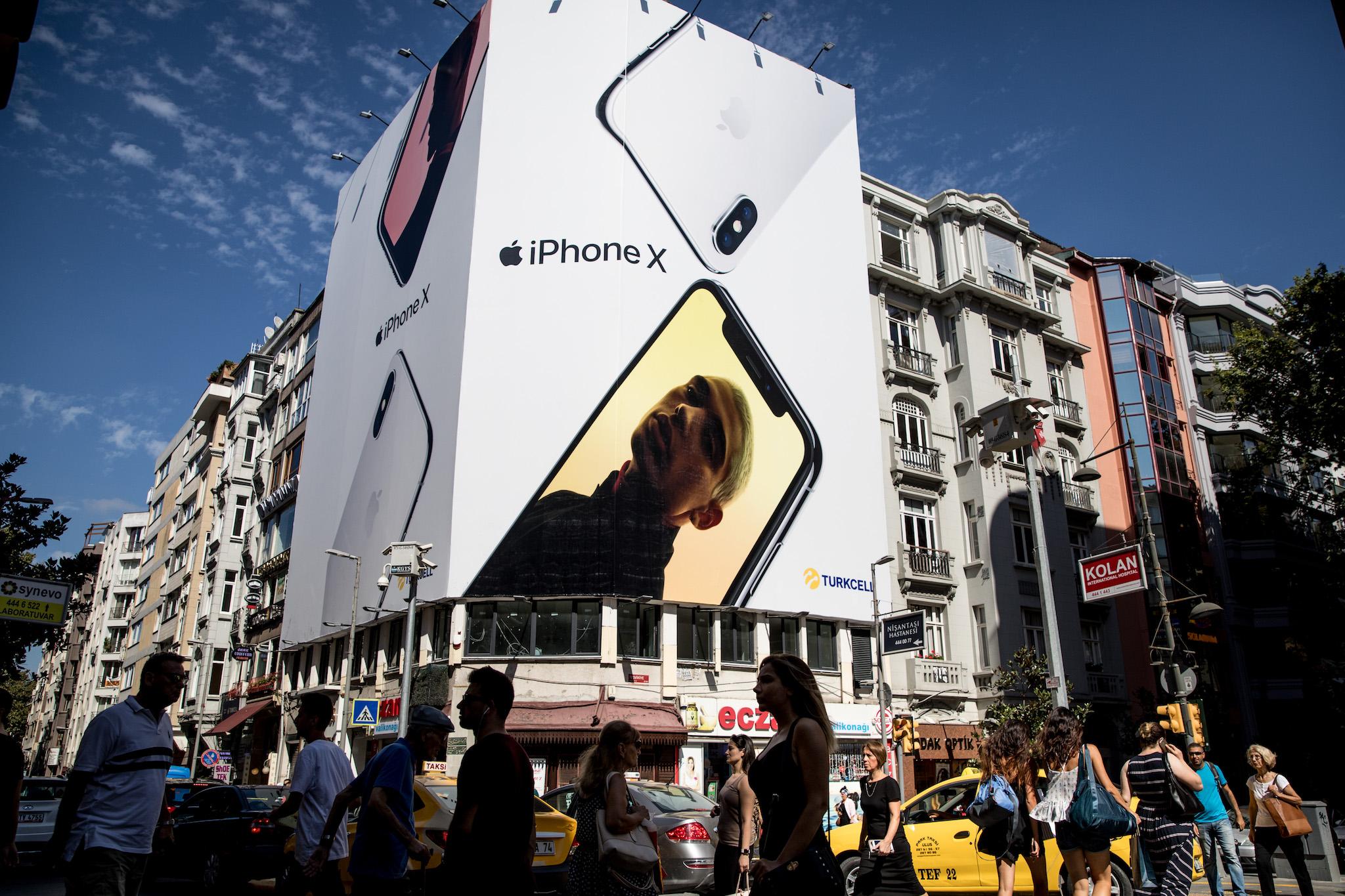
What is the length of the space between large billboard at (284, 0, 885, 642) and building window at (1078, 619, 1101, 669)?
31.0 ft

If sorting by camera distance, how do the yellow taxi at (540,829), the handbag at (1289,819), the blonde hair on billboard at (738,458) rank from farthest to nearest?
the blonde hair on billboard at (738,458), the yellow taxi at (540,829), the handbag at (1289,819)

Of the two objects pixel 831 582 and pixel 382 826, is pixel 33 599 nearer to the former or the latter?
pixel 382 826

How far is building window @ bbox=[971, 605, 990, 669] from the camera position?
31312 millimetres

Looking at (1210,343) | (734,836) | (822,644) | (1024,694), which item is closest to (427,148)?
(822,644)

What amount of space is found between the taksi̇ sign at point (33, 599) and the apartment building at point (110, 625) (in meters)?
59.4

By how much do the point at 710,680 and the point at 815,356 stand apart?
1115 centimetres

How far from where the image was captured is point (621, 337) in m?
28.5

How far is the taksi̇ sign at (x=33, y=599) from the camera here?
16.0 metres

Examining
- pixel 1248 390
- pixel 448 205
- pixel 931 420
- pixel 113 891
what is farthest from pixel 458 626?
pixel 1248 390

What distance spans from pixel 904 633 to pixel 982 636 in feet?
30.3

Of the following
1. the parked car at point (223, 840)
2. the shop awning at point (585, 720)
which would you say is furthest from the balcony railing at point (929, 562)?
the parked car at point (223, 840)

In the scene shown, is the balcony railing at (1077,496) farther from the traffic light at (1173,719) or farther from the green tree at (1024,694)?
the traffic light at (1173,719)

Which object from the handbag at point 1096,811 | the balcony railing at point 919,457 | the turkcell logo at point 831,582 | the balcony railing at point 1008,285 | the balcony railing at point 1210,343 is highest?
the balcony railing at point 1210,343

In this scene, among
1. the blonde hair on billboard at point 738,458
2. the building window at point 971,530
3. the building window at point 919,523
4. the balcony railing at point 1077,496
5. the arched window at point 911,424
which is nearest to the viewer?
the blonde hair on billboard at point 738,458
